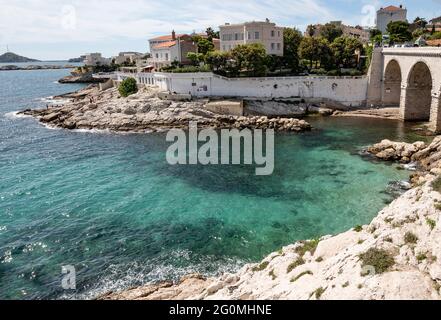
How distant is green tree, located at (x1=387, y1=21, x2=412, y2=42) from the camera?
7284 centimetres

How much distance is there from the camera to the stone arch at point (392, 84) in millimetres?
58781

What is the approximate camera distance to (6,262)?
71.6 feet

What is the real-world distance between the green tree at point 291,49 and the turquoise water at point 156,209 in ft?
91.6

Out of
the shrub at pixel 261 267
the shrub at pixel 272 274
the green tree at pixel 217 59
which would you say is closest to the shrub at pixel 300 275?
the shrub at pixel 272 274

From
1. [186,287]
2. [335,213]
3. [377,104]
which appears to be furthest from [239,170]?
[377,104]

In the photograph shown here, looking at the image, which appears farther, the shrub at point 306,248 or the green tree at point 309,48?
the green tree at point 309,48

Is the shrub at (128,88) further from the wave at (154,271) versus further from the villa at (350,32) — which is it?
the villa at (350,32)

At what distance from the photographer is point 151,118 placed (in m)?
54.8

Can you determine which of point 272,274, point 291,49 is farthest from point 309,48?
point 272,274

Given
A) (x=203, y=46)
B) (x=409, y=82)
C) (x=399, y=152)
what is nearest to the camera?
(x=399, y=152)

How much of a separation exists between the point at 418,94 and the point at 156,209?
144 feet

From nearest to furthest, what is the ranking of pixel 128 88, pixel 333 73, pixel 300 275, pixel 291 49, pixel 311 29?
pixel 300 275 < pixel 333 73 < pixel 128 88 < pixel 291 49 < pixel 311 29

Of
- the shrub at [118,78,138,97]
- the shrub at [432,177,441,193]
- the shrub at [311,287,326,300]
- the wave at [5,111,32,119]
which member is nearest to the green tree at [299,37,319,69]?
the shrub at [118,78,138,97]

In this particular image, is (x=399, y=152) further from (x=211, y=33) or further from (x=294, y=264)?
(x=211, y=33)
